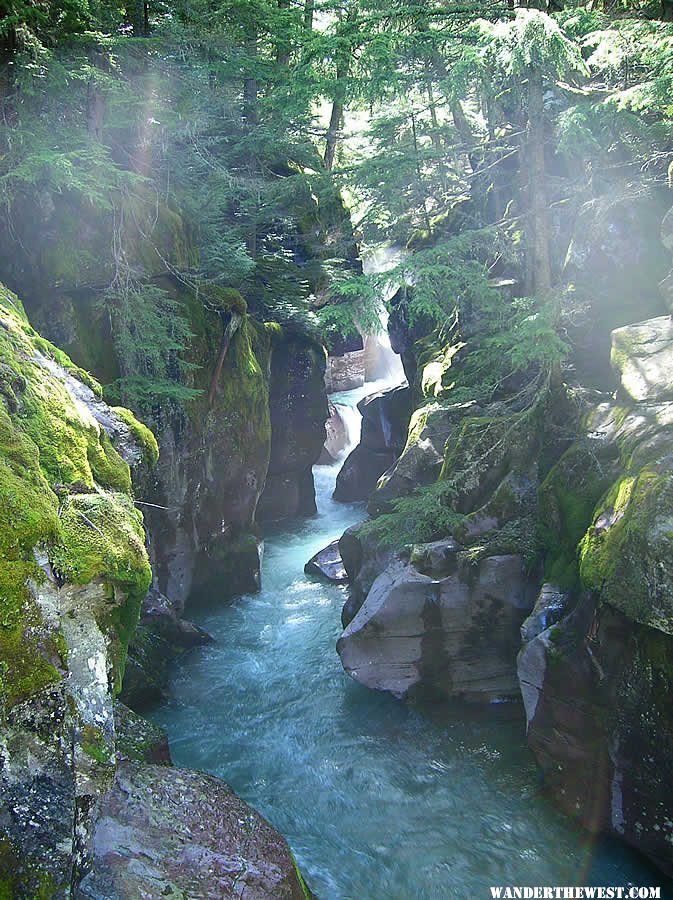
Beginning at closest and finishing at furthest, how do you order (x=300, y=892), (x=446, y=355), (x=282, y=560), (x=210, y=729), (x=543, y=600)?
(x=300, y=892)
(x=543, y=600)
(x=210, y=729)
(x=446, y=355)
(x=282, y=560)

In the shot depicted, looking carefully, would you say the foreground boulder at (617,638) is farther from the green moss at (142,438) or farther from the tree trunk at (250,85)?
the tree trunk at (250,85)

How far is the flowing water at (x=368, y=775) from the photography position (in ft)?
26.2

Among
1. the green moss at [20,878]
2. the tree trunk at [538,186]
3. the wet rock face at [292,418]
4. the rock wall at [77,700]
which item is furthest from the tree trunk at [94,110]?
the green moss at [20,878]

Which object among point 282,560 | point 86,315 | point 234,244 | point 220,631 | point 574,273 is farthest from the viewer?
point 282,560

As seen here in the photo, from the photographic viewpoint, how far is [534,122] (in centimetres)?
1138

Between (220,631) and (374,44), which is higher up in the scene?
(374,44)

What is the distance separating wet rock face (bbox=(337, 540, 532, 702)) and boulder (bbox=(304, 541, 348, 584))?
244 inches

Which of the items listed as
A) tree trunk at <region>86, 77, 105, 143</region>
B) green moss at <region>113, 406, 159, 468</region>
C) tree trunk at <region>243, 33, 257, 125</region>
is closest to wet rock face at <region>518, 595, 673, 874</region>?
green moss at <region>113, 406, 159, 468</region>

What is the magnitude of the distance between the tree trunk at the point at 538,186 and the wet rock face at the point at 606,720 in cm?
647

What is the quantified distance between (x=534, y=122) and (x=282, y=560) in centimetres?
1397

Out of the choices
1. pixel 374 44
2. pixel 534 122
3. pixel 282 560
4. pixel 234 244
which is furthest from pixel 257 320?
pixel 534 122

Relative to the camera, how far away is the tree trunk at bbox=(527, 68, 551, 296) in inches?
440

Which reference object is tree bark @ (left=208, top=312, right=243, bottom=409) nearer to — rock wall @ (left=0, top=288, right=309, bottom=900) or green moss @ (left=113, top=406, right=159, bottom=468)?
green moss @ (left=113, top=406, right=159, bottom=468)

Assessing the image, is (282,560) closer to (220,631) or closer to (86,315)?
(220,631)
